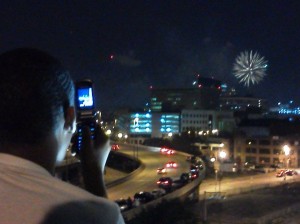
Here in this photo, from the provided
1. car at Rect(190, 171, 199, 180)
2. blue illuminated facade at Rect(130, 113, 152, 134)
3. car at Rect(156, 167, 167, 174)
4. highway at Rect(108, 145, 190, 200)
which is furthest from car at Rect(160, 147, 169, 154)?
car at Rect(190, 171, 199, 180)

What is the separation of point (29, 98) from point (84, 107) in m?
0.15

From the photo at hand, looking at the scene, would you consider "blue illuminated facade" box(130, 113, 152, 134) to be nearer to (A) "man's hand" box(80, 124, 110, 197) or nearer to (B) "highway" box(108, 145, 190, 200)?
(B) "highway" box(108, 145, 190, 200)

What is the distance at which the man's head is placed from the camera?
39cm

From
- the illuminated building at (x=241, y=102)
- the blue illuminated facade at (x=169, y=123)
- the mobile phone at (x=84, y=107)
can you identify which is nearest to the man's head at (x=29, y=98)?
the mobile phone at (x=84, y=107)

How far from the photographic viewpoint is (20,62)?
0.40m

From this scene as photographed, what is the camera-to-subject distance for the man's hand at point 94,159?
49 centimetres

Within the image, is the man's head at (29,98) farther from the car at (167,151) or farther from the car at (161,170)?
the car at (167,151)

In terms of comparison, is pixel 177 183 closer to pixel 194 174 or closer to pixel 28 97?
pixel 194 174

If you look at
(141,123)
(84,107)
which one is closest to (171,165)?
(141,123)

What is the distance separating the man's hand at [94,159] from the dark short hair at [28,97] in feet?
0.32

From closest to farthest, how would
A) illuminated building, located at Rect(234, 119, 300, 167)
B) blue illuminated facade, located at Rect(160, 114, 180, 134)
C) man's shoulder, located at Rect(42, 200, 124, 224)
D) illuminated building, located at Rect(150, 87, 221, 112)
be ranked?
man's shoulder, located at Rect(42, 200, 124, 224) < illuminated building, located at Rect(234, 119, 300, 167) < blue illuminated facade, located at Rect(160, 114, 180, 134) < illuminated building, located at Rect(150, 87, 221, 112)

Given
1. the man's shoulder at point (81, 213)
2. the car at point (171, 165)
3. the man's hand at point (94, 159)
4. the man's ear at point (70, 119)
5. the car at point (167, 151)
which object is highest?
the man's ear at point (70, 119)

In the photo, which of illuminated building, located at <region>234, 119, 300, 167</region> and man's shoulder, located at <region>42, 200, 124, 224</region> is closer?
man's shoulder, located at <region>42, 200, 124, 224</region>

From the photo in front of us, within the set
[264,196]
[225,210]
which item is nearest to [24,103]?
[225,210]
